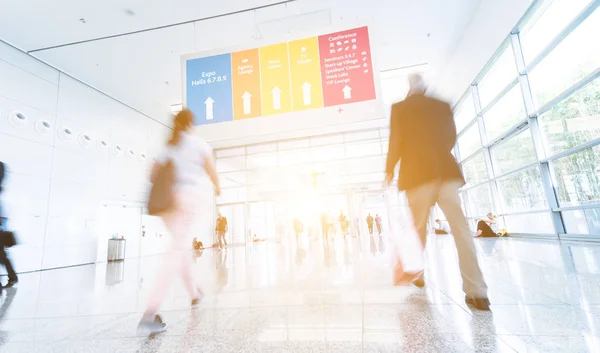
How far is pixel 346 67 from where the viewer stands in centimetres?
411

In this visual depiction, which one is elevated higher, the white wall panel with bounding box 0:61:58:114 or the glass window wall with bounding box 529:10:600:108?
the white wall panel with bounding box 0:61:58:114

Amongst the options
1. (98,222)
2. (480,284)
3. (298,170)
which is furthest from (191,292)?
(298,170)

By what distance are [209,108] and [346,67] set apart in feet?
7.24

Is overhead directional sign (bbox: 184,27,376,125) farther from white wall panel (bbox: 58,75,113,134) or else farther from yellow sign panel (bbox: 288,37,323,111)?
white wall panel (bbox: 58,75,113,134)

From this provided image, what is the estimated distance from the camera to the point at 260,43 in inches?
173

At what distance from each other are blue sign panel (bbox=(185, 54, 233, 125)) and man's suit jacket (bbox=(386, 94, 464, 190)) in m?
2.85

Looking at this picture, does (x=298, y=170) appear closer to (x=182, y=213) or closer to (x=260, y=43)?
(x=260, y=43)

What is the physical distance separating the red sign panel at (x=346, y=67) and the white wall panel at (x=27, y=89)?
7190 millimetres

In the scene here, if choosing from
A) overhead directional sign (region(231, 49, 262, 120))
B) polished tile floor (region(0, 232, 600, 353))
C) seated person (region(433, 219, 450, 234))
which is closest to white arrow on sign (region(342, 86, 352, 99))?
overhead directional sign (region(231, 49, 262, 120))

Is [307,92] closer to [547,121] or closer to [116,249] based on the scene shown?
[547,121]

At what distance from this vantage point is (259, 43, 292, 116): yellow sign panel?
13.6ft

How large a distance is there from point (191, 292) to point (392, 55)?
26.1 feet

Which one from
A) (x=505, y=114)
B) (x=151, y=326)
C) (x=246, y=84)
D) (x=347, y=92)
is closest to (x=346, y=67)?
(x=347, y=92)

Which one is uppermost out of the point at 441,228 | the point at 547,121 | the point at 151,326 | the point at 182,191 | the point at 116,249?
the point at 547,121
